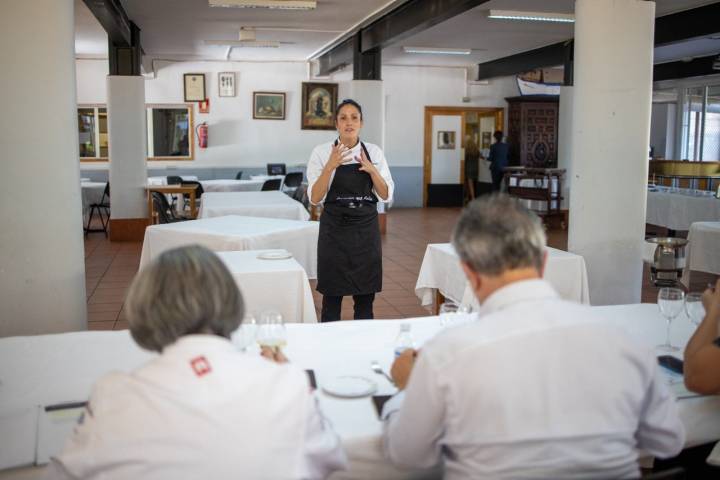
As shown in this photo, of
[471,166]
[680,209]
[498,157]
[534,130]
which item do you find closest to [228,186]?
[498,157]

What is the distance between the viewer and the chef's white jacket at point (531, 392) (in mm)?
1442

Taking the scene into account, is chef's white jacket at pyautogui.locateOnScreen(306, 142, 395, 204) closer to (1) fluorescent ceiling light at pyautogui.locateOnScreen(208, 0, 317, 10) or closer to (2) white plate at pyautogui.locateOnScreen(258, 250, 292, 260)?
(2) white plate at pyautogui.locateOnScreen(258, 250, 292, 260)

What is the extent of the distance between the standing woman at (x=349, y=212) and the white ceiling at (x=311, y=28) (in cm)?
490

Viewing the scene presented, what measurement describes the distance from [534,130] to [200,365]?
1514 cm

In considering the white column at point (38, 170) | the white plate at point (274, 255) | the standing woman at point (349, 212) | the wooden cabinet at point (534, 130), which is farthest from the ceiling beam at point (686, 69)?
the white column at point (38, 170)

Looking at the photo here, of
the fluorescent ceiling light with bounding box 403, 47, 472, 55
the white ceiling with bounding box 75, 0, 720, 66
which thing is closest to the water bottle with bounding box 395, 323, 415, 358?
the white ceiling with bounding box 75, 0, 720, 66

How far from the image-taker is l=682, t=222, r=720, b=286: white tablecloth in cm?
598

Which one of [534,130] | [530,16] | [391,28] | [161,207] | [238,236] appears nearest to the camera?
[238,236]

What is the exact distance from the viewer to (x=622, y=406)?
151 centimetres

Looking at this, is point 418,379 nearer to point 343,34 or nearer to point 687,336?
point 687,336

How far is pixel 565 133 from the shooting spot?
37.7ft

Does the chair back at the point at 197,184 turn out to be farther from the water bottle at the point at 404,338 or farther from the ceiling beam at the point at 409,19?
the water bottle at the point at 404,338

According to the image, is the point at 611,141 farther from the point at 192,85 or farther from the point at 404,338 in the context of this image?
the point at 192,85

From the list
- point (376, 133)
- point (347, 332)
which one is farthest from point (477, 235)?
point (376, 133)
